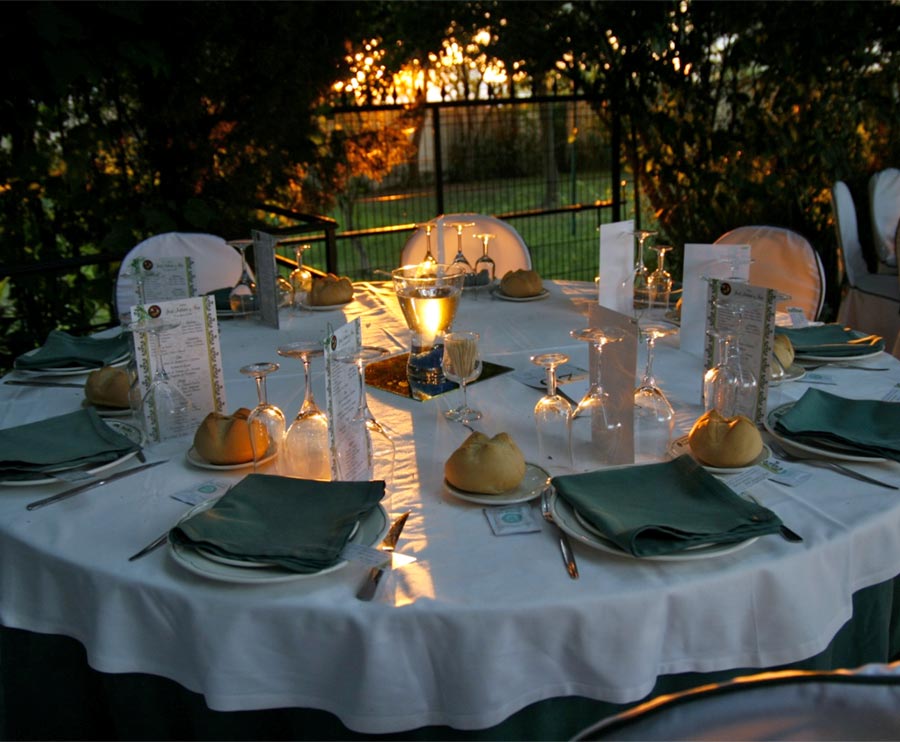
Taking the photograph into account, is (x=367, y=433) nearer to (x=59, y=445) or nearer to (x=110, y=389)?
(x=59, y=445)

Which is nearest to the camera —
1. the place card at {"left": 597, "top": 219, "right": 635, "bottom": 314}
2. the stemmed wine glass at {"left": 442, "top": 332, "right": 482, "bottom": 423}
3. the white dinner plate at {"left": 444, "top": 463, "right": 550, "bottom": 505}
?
the white dinner plate at {"left": 444, "top": 463, "right": 550, "bottom": 505}

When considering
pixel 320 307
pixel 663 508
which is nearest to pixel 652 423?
pixel 663 508

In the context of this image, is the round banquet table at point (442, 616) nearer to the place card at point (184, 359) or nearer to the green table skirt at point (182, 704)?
the green table skirt at point (182, 704)

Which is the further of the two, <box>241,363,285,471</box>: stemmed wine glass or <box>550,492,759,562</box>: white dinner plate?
<box>241,363,285,471</box>: stemmed wine glass

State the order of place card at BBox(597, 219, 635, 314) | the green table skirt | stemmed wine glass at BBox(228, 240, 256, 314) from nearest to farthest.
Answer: the green table skirt → place card at BBox(597, 219, 635, 314) → stemmed wine glass at BBox(228, 240, 256, 314)

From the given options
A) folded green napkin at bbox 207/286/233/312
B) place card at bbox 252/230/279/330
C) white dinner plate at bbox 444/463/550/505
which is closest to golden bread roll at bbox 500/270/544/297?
place card at bbox 252/230/279/330

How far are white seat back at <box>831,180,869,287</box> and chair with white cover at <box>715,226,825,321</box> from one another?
1.99 metres

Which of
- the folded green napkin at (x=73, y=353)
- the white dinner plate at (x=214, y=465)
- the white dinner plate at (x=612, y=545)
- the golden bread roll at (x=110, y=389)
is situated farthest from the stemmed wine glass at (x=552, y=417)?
the folded green napkin at (x=73, y=353)

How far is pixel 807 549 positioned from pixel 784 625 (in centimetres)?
11

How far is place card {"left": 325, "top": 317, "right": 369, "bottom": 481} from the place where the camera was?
4.49 feet

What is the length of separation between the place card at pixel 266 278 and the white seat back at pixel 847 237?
338cm

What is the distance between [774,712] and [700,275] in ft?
5.66

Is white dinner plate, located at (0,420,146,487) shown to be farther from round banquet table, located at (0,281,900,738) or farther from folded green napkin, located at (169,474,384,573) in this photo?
folded green napkin, located at (169,474,384,573)

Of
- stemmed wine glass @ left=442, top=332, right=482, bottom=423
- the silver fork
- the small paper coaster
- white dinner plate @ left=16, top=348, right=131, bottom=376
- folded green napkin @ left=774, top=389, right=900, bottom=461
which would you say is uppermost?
stemmed wine glass @ left=442, top=332, right=482, bottom=423
